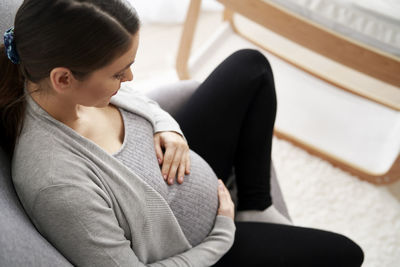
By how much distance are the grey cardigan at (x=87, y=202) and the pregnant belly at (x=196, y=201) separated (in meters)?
0.04

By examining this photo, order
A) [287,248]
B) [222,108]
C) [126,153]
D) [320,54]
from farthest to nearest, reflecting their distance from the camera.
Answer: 1. [320,54]
2. [222,108]
3. [287,248]
4. [126,153]

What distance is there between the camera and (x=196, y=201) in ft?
3.12

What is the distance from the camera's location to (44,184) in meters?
0.69

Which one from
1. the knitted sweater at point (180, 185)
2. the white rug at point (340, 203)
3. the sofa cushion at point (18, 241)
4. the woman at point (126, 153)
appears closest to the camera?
the sofa cushion at point (18, 241)

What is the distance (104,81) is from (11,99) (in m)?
0.18

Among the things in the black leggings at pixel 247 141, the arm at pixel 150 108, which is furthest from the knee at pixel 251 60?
the arm at pixel 150 108

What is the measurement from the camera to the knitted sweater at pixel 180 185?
2.88ft

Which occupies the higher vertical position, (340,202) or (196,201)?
(196,201)

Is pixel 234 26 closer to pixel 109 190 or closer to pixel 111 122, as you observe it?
pixel 111 122

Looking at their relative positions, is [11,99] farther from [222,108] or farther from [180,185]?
[222,108]

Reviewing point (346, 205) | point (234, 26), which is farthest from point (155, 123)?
point (234, 26)

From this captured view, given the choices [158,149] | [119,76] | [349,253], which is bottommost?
[349,253]

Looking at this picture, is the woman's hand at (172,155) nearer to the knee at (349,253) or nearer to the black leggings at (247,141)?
the black leggings at (247,141)

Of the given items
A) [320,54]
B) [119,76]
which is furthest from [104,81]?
[320,54]
